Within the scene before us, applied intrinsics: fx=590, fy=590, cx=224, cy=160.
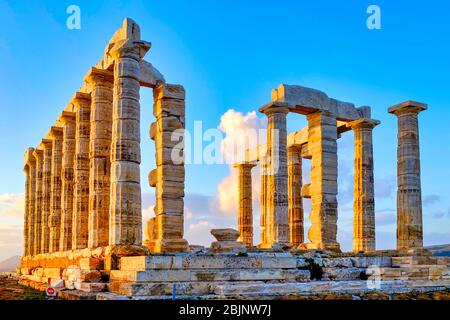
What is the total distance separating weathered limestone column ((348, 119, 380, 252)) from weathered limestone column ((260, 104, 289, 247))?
4.46 meters

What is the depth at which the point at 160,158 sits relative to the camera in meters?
24.2

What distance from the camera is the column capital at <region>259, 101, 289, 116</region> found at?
28969mm

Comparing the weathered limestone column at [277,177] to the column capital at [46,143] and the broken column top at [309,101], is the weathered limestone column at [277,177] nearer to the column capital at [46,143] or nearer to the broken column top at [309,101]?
the broken column top at [309,101]

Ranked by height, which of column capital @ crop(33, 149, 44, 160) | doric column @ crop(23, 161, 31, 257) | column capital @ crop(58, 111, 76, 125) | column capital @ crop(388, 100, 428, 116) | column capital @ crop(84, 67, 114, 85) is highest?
column capital @ crop(84, 67, 114, 85)

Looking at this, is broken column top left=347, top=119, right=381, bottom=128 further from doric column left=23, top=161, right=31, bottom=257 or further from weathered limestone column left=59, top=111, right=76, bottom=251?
doric column left=23, top=161, right=31, bottom=257

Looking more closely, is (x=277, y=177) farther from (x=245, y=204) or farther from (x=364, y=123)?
(x=245, y=204)

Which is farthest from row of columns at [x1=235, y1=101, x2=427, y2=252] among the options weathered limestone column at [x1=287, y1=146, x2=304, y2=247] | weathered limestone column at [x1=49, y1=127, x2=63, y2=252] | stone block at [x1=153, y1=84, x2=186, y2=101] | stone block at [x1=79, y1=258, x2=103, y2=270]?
weathered limestone column at [x1=49, y1=127, x2=63, y2=252]

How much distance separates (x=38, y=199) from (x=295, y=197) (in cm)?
1624

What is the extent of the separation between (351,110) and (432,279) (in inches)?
484

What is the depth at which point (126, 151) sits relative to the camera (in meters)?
21.5

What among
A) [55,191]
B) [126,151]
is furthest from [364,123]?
[55,191]

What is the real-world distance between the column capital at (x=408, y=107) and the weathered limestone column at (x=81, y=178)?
14.7m
